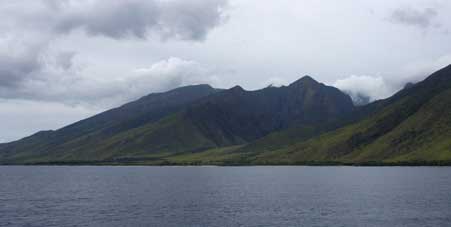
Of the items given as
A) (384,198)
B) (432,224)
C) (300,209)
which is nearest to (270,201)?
(300,209)

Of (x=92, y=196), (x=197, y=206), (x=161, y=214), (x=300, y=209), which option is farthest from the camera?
(x=92, y=196)

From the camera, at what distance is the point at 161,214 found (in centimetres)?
12006

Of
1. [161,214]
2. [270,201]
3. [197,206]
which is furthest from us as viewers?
[270,201]

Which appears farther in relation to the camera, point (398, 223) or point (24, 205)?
point (24, 205)

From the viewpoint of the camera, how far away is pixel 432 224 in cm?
10019

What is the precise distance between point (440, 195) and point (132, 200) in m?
85.7

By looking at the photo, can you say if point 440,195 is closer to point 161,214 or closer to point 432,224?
point 432,224

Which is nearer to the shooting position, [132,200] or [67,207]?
[67,207]

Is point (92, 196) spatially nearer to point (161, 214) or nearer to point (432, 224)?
point (161, 214)

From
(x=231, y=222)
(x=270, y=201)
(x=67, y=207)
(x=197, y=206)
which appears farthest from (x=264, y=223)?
(x=67, y=207)

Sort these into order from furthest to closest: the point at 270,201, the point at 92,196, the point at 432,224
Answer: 1. the point at 92,196
2. the point at 270,201
3. the point at 432,224

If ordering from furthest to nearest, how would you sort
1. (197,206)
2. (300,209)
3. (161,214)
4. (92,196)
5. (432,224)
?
(92,196) < (197,206) < (300,209) < (161,214) < (432,224)

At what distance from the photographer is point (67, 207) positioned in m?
136

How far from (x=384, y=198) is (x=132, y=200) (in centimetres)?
6870
